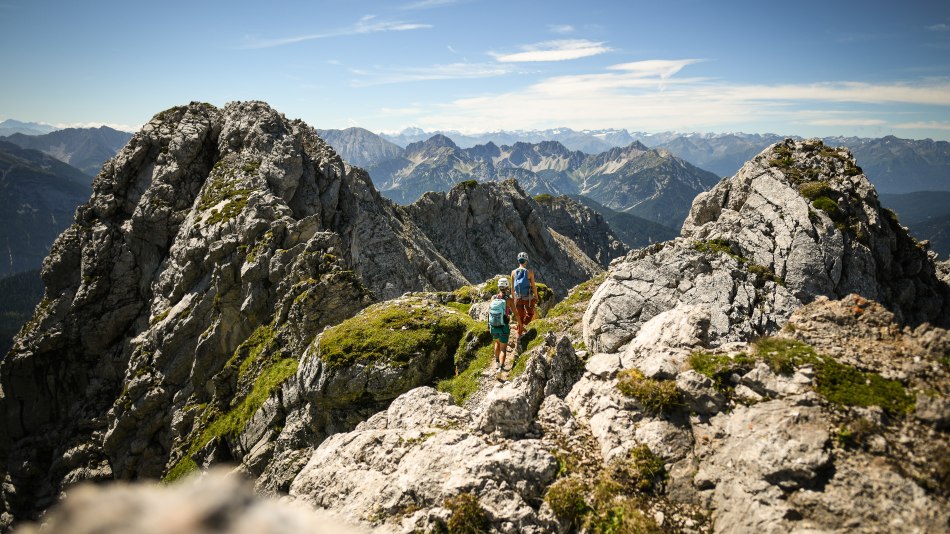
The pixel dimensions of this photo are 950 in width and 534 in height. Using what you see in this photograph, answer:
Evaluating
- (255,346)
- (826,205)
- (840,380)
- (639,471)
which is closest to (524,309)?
(639,471)

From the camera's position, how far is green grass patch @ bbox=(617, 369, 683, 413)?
37.0 ft

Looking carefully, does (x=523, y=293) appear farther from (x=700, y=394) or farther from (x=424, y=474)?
(x=424, y=474)

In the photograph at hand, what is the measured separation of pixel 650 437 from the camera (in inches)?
431

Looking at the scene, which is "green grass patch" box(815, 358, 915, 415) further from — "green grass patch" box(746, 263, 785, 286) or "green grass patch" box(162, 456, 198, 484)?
"green grass patch" box(162, 456, 198, 484)

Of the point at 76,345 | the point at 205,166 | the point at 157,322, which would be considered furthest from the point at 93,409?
the point at 205,166

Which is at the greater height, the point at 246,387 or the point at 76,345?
the point at 246,387

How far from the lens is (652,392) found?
37.7ft

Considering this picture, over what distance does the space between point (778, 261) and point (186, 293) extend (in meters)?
47.8

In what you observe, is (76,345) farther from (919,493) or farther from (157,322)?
(919,493)

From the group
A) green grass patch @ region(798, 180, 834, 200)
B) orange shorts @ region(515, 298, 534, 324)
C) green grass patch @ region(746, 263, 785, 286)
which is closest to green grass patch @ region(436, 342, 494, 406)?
orange shorts @ region(515, 298, 534, 324)

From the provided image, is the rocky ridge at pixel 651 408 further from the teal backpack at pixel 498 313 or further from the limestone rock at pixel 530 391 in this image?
the teal backpack at pixel 498 313

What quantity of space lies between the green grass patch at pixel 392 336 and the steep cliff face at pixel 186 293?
4.54 m

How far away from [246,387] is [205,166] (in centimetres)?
3846

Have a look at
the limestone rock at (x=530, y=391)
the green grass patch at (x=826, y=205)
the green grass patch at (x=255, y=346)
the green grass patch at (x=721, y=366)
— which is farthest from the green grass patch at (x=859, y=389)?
the green grass patch at (x=255, y=346)
